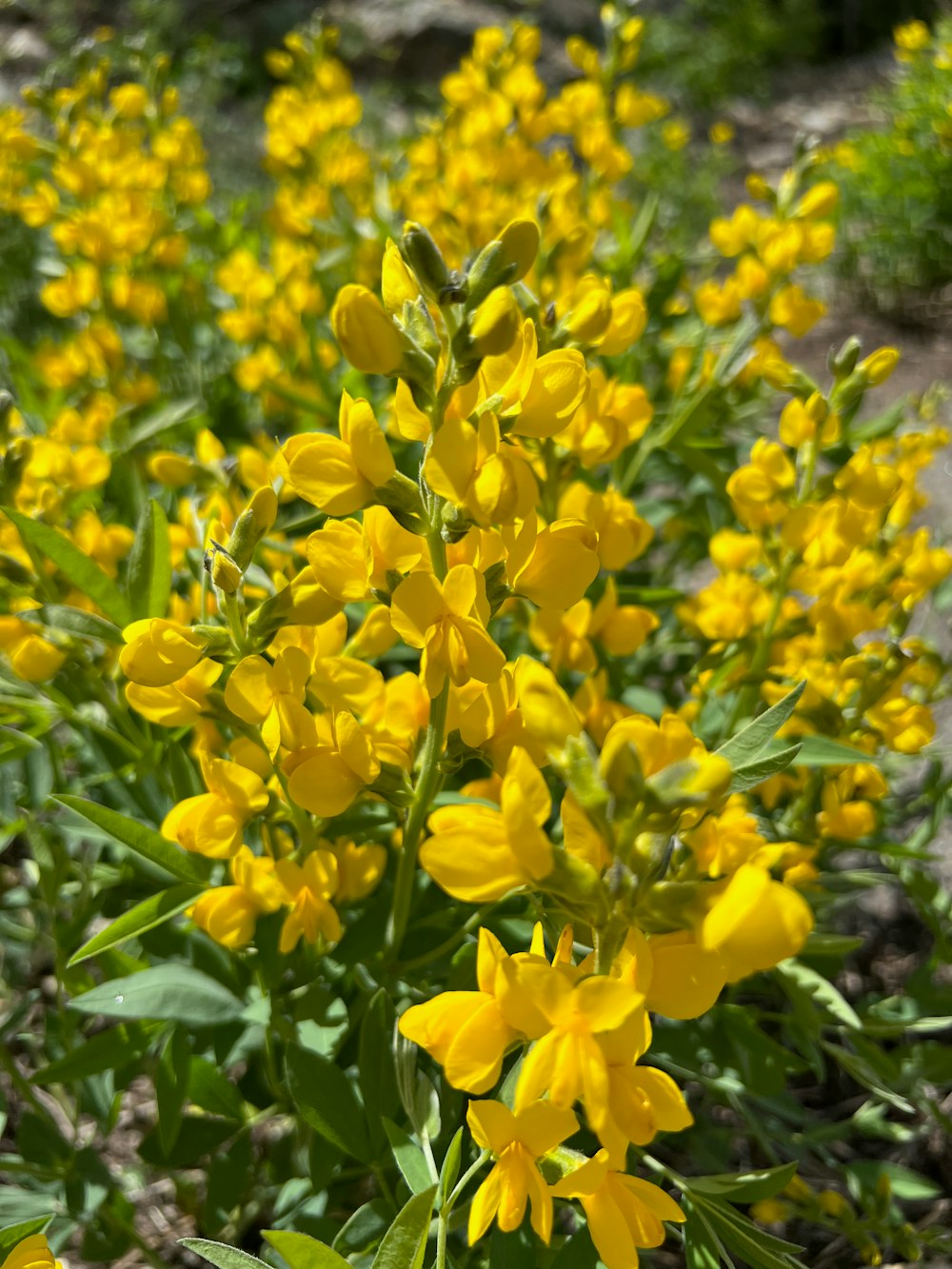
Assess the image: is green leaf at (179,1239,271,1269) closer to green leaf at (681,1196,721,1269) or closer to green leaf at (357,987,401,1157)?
green leaf at (357,987,401,1157)

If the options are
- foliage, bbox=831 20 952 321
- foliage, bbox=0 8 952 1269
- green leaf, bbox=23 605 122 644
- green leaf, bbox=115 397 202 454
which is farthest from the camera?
foliage, bbox=831 20 952 321

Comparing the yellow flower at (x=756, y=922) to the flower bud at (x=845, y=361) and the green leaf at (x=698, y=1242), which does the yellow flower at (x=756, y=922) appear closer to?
the green leaf at (x=698, y=1242)

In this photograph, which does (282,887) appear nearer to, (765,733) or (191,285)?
(765,733)

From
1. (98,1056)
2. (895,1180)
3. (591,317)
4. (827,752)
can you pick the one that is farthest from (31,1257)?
(895,1180)

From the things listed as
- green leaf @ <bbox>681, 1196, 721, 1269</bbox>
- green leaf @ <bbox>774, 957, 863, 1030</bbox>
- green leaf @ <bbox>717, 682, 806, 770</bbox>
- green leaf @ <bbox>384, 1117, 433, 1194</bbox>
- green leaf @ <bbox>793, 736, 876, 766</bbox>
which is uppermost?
green leaf @ <bbox>717, 682, 806, 770</bbox>

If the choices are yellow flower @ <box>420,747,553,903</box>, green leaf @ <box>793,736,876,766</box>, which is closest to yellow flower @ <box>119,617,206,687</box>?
yellow flower @ <box>420,747,553,903</box>

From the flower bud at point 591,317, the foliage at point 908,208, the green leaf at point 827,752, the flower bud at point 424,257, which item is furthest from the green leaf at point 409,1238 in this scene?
the foliage at point 908,208
